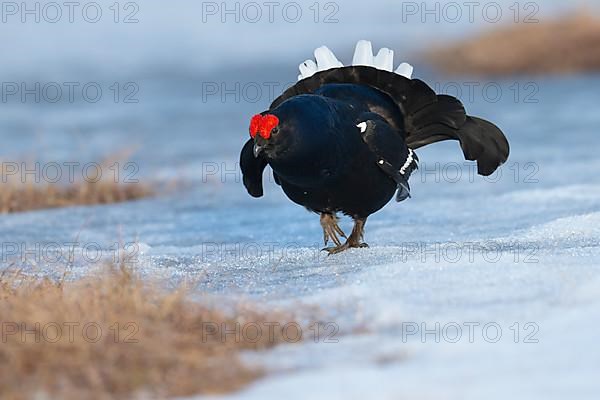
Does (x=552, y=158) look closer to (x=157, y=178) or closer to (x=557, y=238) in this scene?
(x=157, y=178)

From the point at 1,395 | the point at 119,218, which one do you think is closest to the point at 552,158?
the point at 119,218

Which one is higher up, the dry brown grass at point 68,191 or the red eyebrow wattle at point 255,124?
the red eyebrow wattle at point 255,124

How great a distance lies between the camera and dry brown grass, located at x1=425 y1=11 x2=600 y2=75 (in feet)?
40.2

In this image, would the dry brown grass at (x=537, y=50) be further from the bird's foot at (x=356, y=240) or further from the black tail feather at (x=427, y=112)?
the bird's foot at (x=356, y=240)

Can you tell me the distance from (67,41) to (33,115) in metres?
7.14

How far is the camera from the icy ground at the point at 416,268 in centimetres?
262

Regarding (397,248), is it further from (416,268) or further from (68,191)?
(68,191)

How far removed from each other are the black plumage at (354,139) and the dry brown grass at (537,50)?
7.91 m

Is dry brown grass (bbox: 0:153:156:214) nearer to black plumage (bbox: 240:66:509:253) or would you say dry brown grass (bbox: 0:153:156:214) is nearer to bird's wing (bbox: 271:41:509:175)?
black plumage (bbox: 240:66:509:253)

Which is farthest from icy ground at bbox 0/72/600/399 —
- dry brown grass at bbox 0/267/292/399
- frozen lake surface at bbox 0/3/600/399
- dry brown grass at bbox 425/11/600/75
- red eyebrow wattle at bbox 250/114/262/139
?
dry brown grass at bbox 425/11/600/75

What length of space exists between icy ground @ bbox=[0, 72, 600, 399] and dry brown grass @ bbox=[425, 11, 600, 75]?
4.27 meters

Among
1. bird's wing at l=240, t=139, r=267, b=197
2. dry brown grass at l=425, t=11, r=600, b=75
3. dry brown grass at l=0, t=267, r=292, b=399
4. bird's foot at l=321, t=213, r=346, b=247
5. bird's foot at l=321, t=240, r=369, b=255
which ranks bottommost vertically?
dry brown grass at l=0, t=267, r=292, b=399

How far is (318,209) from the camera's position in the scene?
4.39 metres

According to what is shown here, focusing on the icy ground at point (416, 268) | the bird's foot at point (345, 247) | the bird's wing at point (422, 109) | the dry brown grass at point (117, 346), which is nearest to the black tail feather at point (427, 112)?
the bird's wing at point (422, 109)
